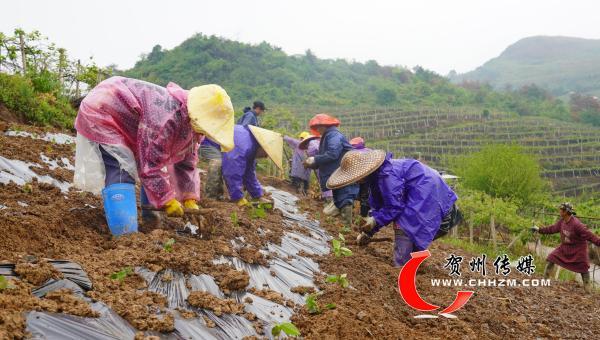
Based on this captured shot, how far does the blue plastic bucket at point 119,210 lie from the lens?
280 centimetres

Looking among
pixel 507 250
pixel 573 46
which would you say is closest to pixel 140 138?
pixel 507 250

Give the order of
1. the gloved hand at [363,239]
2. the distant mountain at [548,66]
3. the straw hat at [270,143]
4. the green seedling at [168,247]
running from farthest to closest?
the distant mountain at [548,66]
the straw hat at [270,143]
the gloved hand at [363,239]
the green seedling at [168,247]

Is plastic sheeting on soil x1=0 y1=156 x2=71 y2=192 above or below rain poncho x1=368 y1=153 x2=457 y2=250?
above

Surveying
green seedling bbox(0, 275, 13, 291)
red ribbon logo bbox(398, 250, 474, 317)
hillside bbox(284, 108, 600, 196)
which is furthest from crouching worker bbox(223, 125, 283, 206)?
hillside bbox(284, 108, 600, 196)

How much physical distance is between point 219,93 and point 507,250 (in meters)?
8.41

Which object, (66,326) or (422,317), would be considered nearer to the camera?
(66,326)

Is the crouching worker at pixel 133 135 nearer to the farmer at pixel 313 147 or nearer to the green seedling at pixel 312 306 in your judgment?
the green seedling at pixel 312 306

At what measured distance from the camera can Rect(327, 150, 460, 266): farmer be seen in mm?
3850

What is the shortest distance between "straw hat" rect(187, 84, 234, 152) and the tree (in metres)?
13.8

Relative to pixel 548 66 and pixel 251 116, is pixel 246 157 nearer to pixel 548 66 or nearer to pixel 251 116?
pixel 251 116

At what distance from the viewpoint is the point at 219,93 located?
123 inches

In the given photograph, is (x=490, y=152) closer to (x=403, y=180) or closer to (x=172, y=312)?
(x=403, y=180)

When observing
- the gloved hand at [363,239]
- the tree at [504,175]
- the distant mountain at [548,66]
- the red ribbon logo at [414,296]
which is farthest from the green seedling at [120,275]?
the distant mountain at [548,66]

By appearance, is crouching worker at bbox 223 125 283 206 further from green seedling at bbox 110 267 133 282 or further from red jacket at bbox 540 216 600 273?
red jacket at bbox 540 216 600 273
